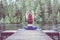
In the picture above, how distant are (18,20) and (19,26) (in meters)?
0.32

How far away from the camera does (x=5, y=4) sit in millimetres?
5551

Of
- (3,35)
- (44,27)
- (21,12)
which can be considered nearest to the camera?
(3,35)

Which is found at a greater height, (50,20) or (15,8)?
(15,8)

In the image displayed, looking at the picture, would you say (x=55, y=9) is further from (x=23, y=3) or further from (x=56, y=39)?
(x=56, y=39)

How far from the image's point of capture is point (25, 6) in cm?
564

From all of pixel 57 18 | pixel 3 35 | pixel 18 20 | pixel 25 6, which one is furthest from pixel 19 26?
pixel 3 35

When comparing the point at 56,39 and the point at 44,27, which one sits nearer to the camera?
the point at 56,39

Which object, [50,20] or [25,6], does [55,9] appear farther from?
[25,6]

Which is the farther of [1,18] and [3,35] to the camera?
[1,18]

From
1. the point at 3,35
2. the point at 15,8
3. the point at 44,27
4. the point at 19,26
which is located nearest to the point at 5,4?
the point at 15,8

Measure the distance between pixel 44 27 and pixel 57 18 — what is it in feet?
1.96

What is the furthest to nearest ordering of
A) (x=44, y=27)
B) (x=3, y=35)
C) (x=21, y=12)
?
(x=21, y=12) < (x=44, y=27) < (x=3, y=35)

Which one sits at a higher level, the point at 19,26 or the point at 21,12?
the point at 21,12

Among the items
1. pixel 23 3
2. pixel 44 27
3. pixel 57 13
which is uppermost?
pixel 23 3
